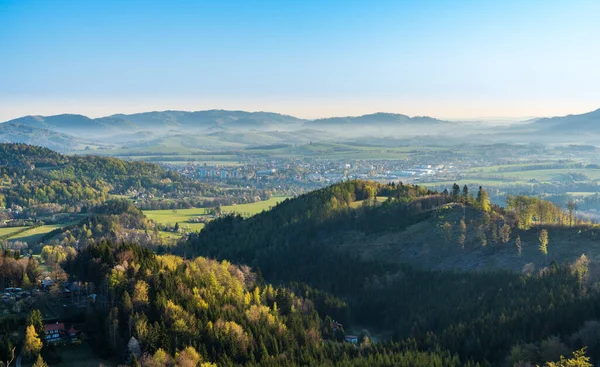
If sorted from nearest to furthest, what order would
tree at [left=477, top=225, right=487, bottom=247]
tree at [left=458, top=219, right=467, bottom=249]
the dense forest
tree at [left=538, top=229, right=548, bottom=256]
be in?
the dense forest → tree at [left=538, top=229, right=548, bottom=256] → tree at [left=477, top=225, right=487, bottom=247] → tree at [left=458, top=219, right=467, bottom=249]

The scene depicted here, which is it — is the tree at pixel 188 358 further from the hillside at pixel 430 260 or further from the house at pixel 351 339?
the hillside at pixel 430 260

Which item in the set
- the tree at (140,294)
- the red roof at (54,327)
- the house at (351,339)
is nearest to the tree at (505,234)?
the house at (351,339)

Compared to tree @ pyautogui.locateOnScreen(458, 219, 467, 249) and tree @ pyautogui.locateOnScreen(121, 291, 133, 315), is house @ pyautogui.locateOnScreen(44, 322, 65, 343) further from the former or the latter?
tree @ pyautogui.locateOnScreen(458, 219, 467, 249)

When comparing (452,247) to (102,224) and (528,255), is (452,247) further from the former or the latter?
(102,224)

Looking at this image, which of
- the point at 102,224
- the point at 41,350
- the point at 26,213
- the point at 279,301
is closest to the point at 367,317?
the point at 279,301

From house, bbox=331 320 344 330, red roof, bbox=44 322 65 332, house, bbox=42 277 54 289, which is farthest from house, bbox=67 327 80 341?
house, bbox=331 320 344 330

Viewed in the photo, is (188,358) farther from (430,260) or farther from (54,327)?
(430,260)

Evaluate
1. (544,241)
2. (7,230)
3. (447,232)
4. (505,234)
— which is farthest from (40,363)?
(7,230)
